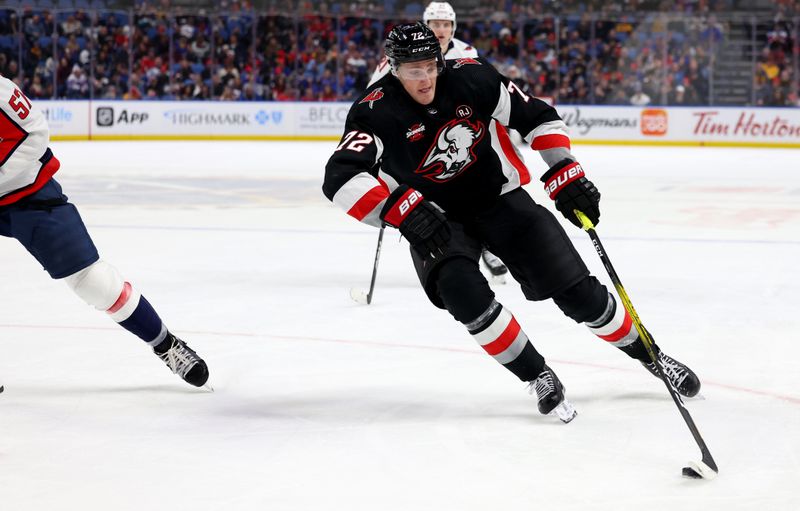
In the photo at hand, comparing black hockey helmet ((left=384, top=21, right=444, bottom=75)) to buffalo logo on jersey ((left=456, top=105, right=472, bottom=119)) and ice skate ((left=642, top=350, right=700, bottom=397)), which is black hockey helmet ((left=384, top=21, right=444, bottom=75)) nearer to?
buffalo logo on jersey ((left=456, top=105, right=472, bottom=119))

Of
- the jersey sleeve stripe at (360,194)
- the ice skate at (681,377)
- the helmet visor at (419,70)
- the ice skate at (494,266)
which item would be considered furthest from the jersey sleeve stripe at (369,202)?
the ice skate at (494,266)

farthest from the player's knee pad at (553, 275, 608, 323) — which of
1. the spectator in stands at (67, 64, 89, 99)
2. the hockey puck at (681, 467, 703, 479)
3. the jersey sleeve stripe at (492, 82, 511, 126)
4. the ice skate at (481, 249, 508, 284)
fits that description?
the spectator in stands at (67, 64, 89, 99)

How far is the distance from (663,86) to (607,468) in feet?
51.8

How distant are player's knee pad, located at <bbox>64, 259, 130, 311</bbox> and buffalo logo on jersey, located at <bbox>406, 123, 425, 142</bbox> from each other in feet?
3.31

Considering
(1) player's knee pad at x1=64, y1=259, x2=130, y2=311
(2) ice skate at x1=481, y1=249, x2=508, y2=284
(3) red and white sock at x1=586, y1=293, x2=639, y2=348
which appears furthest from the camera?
(2) ice skate at x1=481, y1=249, x2=508, y2=284

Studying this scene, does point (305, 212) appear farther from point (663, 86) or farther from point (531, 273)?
point (663, 86)

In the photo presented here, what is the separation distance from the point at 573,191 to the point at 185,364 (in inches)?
52.5

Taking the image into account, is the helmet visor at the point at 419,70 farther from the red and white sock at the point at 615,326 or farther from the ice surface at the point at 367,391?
the ice surface at the point at 367,391

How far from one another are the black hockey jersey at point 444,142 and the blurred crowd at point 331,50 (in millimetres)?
14975

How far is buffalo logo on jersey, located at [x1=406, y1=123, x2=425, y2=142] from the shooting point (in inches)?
130

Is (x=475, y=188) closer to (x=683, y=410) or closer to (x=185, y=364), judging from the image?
(x=683, y=410)

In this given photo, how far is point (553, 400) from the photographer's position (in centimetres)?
327

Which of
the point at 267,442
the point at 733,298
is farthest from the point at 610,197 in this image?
the point at 267,442

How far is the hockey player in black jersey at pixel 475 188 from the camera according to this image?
3215 millimetres
